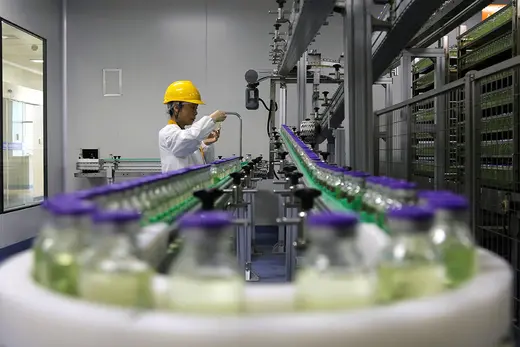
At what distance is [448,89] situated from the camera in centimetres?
268

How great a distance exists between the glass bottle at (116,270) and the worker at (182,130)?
277 centimetres

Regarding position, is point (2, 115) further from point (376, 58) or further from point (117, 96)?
point (376, 58)

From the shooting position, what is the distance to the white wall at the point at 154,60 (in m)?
7.11

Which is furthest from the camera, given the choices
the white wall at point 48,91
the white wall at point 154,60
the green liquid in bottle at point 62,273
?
the white wall at point 154,60

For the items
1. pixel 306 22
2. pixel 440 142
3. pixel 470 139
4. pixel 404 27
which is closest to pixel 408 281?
pixel 470 139

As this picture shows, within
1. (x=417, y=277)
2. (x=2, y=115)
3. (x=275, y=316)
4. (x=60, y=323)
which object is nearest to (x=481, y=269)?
(x=417, y=277)

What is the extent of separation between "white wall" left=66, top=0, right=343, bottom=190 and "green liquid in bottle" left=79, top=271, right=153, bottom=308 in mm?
6670

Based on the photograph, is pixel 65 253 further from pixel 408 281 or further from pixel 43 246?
pixel 408 281

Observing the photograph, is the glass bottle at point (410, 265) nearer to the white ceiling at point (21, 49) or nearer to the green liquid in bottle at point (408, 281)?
the green liquid in bottle at point (408, 281)

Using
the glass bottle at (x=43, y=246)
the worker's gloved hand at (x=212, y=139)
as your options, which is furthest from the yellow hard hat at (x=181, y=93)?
the glass bottle at (x=43, y=246)

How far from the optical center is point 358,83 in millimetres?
2551

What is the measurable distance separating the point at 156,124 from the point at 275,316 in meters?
6.88

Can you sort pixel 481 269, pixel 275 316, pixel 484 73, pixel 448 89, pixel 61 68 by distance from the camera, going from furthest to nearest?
pixel 61 68 < pixel 448 89 < pixel 484 73 < pixel 481 269 < pixel 275 316

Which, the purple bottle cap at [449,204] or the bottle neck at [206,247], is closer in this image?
the bottle neck at [206,247]
